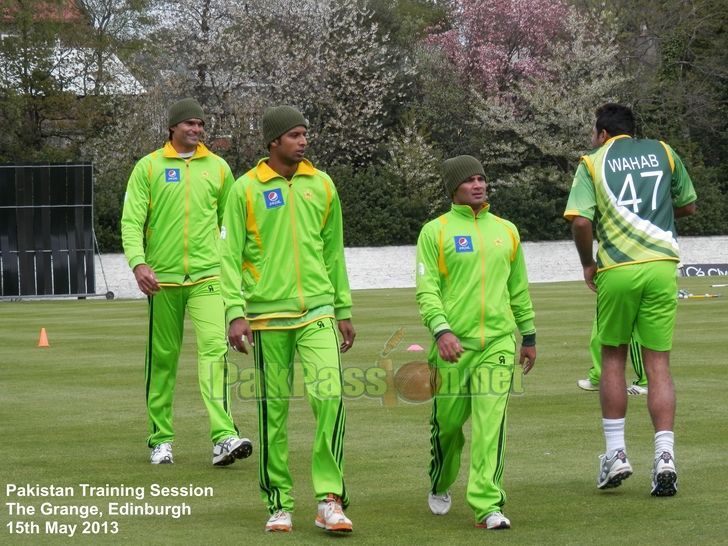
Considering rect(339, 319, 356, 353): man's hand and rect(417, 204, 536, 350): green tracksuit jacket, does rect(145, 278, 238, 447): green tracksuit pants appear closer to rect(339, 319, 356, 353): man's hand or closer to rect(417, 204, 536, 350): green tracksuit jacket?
rect(339, 319, 356, 353): man's hand

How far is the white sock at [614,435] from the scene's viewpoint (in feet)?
27.1

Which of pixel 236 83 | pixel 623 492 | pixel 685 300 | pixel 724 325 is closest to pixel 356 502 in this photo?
pixel 623 492

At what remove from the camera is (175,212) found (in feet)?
33.0

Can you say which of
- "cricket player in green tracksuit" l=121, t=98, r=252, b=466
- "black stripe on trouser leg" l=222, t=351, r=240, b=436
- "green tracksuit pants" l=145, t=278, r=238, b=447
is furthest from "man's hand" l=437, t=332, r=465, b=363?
"cricket player in green tracksuit" l=121, t=98, r=252, b=466

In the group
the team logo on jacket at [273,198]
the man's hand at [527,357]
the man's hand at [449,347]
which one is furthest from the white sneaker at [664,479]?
the team logo on jacket at [273,198]

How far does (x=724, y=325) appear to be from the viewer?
2205 cm

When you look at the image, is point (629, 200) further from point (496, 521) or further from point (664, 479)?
point (496, 521)

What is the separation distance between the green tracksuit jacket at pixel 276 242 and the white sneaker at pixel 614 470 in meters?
1.92

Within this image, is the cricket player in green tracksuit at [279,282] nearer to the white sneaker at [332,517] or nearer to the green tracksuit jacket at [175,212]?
the white sneaker at [332,517]

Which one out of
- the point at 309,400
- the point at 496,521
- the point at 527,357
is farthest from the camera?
the point at 527,357

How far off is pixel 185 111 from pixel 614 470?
3968mm

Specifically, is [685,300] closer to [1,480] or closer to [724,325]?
[724,325]

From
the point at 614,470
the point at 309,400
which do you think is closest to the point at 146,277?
the point at 309,400

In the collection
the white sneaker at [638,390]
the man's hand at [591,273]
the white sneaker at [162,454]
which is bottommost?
the white sneaker at [638,390]
